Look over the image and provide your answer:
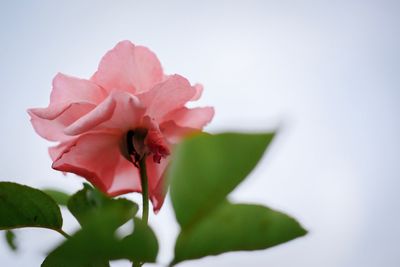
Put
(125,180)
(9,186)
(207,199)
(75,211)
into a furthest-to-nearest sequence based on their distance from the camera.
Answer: (125,180) → (75,211) → (9,186) → (207,199)

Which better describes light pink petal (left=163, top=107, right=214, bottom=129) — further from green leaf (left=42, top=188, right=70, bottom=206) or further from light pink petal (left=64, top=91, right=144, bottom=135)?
green leaf (left=42, top=188, right=70, bottom=206)

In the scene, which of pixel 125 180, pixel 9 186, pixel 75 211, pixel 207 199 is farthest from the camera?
pixel 125 180

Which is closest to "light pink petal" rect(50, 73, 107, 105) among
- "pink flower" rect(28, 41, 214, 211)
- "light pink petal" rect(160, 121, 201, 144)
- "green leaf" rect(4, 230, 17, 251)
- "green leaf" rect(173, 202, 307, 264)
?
"pink flower" rect(28, 41, 214, 211)

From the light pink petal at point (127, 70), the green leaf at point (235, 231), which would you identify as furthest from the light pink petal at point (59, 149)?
the green leaf at point (235, 231)

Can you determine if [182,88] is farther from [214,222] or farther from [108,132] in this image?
[214,222]

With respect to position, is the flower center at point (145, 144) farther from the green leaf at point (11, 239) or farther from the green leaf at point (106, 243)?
the green leaf at point (106, 243)

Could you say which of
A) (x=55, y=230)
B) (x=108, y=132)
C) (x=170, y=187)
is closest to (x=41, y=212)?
(x=55, y=230)
